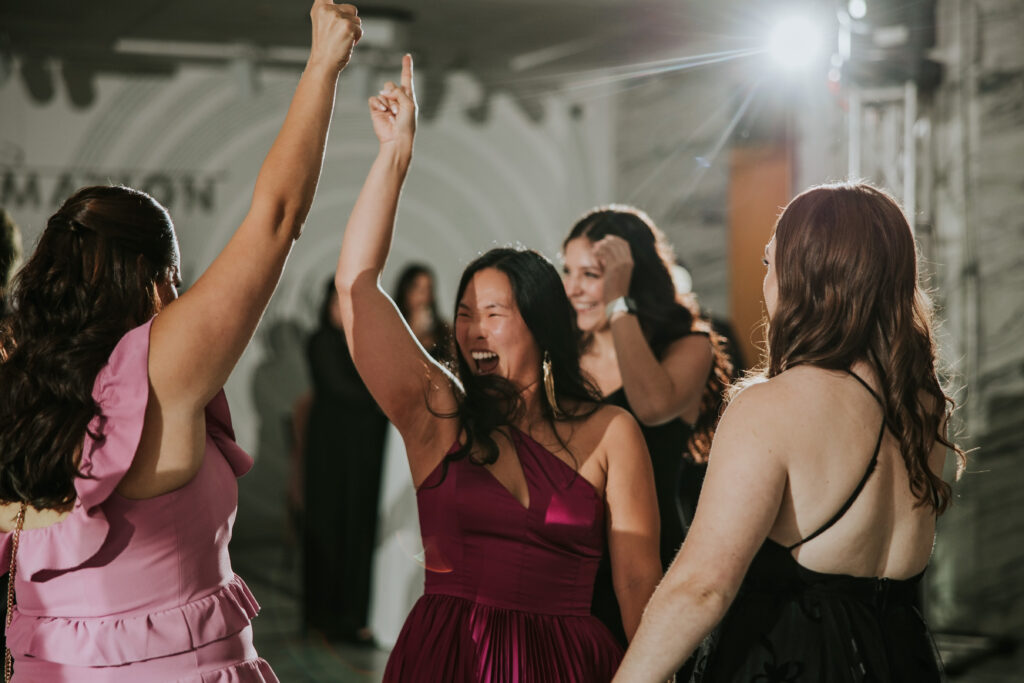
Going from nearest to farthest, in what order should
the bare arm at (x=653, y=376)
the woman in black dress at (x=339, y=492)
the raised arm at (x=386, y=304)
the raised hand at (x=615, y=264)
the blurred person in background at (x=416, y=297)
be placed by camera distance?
the raised arm at (x=386, y=304), the bare arm at (x=653, y=376), the raised hand at (x=615, y=264), the woman in black dress at (x=339, y=492), the blurred person in background at (x=416, y=297)

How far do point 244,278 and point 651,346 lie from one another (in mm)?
1440

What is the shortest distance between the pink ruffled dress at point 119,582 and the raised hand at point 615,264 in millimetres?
1294

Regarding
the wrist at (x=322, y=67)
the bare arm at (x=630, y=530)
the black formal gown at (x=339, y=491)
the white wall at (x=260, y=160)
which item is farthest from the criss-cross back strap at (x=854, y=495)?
the white wall at (x=260, y=160)

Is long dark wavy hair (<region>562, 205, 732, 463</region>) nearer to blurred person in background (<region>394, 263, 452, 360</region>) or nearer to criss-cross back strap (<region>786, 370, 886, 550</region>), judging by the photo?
criss-cross back strap (<region>786, 370, 886, 550</region>)

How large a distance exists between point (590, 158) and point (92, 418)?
6.43 meters

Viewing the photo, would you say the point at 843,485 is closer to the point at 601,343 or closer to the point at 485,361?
the point at 485,361

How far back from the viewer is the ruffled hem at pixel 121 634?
1.31 m

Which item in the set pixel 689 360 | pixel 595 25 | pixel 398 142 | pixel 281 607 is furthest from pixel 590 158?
pixel 398 142

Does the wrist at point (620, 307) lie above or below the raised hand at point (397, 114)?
below

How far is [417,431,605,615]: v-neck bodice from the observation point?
1581mm

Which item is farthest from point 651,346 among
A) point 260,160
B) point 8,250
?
point 260,160

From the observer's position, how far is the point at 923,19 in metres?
3.94

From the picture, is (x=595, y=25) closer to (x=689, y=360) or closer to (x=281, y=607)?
(x=281, y=607)

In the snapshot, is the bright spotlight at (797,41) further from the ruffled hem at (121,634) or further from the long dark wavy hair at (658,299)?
the ruffled hem at (121,634)
